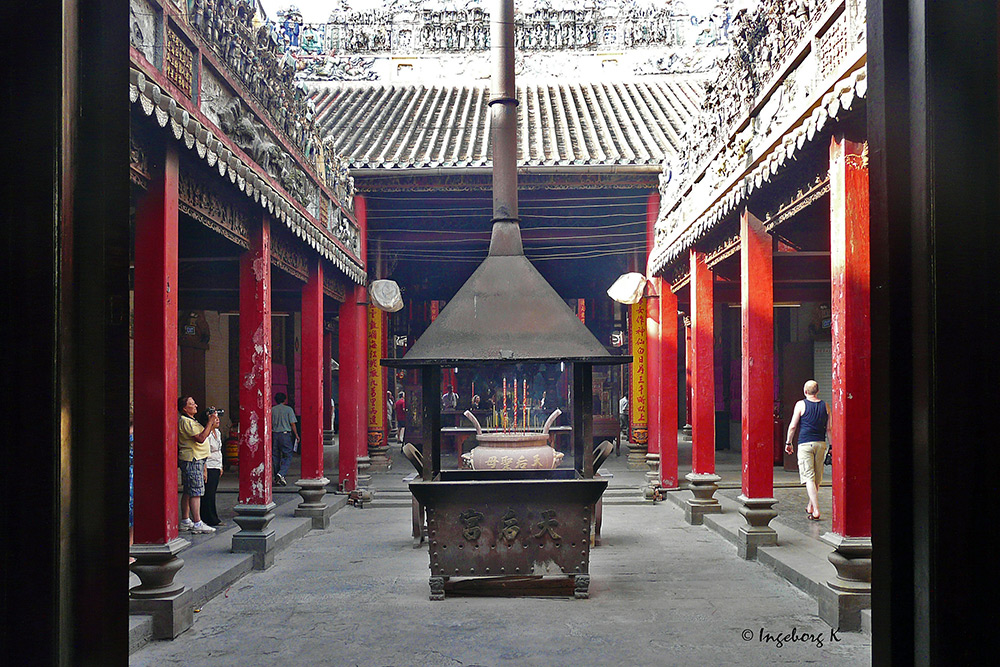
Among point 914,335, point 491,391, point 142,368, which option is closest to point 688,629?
point 142,368

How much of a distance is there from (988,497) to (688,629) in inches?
155

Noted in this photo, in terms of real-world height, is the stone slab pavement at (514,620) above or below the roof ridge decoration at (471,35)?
below

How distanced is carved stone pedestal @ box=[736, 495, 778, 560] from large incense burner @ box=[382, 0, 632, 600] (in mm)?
1573

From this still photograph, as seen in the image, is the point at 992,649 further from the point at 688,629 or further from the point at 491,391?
the point at 491,391

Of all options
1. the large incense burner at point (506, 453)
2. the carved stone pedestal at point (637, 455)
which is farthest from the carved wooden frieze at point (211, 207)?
the carved stone pedestal at point (637, 455)

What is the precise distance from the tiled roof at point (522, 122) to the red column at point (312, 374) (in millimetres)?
2932

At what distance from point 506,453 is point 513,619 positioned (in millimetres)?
2454

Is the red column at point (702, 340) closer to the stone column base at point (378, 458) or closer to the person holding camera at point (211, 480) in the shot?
the person holding camera at point (211, 480)

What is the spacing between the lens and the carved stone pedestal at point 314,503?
9.59m

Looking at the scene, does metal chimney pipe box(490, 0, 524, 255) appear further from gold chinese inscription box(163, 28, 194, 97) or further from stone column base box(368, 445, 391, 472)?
stone column base box(368, 445, 391, 472)

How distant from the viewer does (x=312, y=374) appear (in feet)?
31.5

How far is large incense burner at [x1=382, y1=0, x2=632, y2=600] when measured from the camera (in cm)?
617

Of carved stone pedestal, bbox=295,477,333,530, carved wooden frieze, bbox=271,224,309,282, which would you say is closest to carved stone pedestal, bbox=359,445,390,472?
carved stone pedestal, bbox=295,477,333,530

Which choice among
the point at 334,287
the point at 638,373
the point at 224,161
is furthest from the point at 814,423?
the point at 224,161
